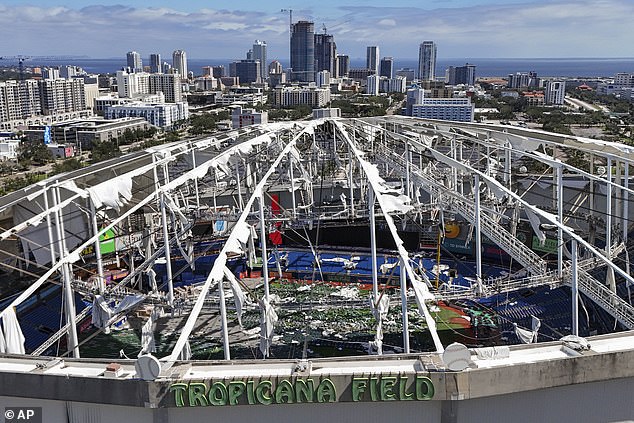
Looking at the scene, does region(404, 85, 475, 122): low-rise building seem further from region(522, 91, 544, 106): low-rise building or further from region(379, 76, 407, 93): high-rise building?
region(379, 76, 407, 93): high-rise building

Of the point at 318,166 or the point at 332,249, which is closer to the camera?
the point at 332,249

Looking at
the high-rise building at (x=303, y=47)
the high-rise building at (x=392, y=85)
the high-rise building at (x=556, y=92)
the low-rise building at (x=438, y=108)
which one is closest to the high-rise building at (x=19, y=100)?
the low-rise building at (x=438, y=108)

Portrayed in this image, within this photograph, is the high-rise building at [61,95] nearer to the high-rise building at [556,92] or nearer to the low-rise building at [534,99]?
the low-rise building at [534,99]

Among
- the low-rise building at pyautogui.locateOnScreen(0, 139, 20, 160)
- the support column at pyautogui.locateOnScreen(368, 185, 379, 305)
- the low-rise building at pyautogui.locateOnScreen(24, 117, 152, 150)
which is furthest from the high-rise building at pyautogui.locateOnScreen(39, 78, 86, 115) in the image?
the support column at pyautogui.locateOnScreen(368, 185, 379, 305)

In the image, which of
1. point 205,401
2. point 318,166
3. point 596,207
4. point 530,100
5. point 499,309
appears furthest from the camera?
point 530,100

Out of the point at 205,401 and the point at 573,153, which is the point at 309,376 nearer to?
the point at 205,401

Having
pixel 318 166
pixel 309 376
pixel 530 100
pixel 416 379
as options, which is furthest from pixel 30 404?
pixel 530 100
